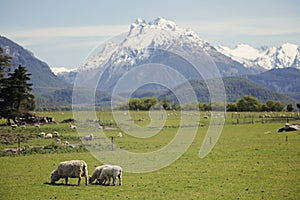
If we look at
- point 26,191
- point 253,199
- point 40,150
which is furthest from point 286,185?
point 40,150

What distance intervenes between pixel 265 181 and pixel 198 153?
580 inches

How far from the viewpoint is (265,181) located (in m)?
25.5

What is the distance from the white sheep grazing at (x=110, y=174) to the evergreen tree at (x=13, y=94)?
51.5 m

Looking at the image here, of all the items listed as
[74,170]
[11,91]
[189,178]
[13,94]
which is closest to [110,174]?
[74,170]

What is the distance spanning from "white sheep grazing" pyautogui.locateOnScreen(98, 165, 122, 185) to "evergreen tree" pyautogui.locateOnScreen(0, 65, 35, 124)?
169 feet

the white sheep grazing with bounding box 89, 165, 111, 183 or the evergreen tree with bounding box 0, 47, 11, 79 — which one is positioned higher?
the evergreen tree with bounding box 0, 47, 11, 79

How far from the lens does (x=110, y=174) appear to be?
83.0ft

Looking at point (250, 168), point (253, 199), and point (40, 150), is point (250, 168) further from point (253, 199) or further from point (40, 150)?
point (40, 150)

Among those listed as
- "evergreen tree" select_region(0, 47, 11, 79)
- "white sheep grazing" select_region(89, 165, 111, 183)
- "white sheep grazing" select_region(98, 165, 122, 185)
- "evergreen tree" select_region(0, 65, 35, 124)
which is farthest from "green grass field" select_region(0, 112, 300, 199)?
"evergreen tree" select_region(0, 65, 35, 124)

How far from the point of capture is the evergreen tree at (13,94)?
7319 centimetres

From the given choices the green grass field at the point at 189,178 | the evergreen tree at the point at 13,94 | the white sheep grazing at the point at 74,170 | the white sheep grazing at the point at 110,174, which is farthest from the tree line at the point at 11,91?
the white sheep grazing at the point at 110,174

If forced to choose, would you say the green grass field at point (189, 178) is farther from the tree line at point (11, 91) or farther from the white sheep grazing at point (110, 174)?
the tree line at point (11, 91)

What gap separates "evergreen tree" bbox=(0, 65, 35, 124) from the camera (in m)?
73.2

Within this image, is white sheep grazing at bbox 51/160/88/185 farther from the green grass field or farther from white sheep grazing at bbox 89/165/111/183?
white sheep grazing at bbox 89/165/111/183
